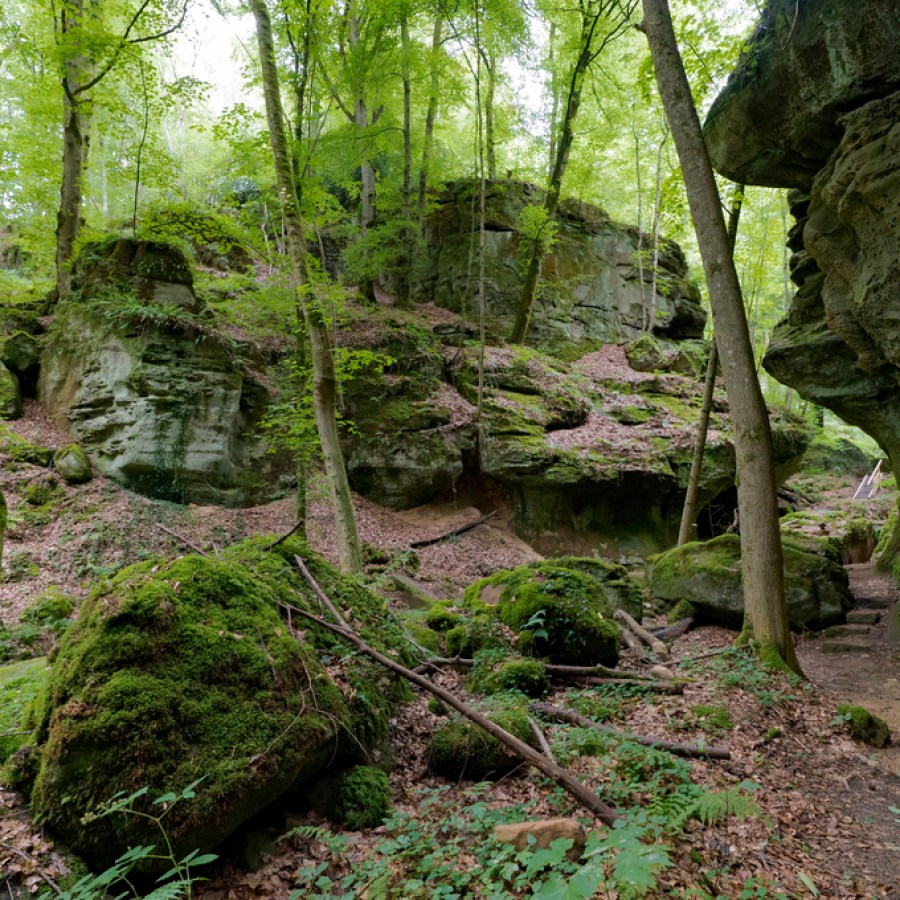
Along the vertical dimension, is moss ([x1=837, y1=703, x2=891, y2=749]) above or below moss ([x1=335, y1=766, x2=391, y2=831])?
below

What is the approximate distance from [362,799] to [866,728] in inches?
199

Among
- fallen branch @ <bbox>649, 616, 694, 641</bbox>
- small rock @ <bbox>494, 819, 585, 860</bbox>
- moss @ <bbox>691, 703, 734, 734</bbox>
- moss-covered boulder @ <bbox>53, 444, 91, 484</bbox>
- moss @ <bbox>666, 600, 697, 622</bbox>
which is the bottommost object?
fallen branch @ <bbox>649, 616, 694, 641</bbox>

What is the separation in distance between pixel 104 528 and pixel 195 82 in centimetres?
966

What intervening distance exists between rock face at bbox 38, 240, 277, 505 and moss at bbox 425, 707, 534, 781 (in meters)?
9.37

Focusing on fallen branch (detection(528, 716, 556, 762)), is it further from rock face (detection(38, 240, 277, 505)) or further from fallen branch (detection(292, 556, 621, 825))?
rock face (detection(38, 240, 277, 505))

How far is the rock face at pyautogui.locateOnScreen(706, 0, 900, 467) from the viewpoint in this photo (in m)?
6.68

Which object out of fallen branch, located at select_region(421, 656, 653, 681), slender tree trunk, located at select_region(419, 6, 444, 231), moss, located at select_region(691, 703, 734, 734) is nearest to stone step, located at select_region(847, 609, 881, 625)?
fallen branch, located at select_region(421, 656, 653, 681)

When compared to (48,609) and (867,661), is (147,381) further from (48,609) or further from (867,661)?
(867,661)

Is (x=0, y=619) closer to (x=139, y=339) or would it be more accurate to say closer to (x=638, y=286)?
(x=139, y=339)

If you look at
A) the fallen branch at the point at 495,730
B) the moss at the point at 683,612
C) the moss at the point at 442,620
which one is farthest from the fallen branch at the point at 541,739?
the moss at the point at 683,612

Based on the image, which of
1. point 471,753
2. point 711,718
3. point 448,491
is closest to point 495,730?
point 471,753

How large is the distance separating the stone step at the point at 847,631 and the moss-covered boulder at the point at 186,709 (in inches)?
335

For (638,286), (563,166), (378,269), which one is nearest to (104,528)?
(378,269)

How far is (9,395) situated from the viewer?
1116 centimetres
